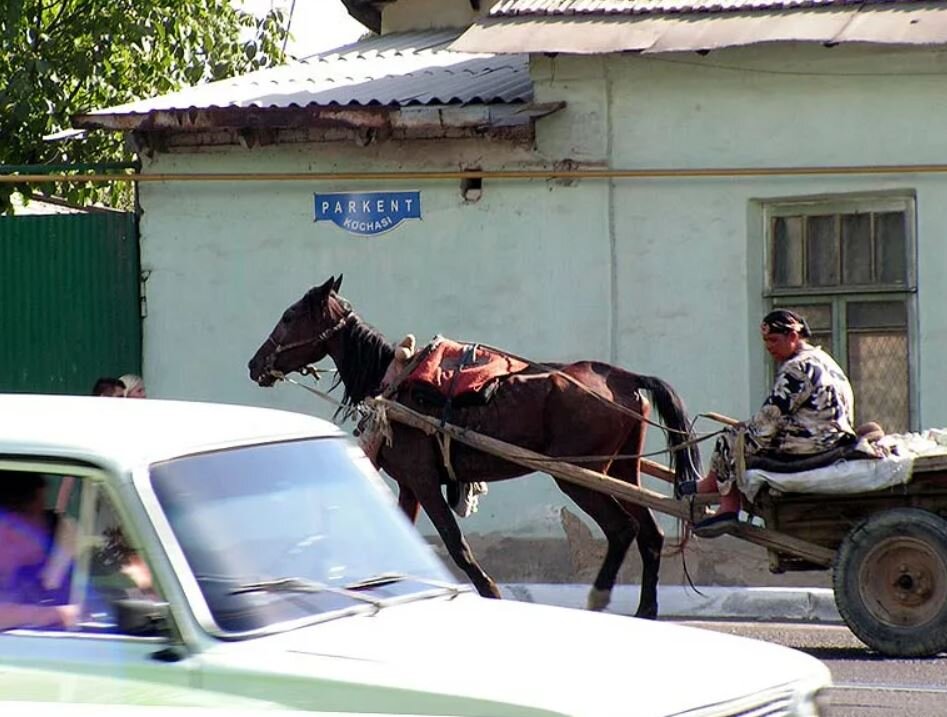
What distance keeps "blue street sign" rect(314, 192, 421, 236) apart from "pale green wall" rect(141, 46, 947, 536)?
0.08 metres

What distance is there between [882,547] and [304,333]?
13.4 feet

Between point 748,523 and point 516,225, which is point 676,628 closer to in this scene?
point 748,523

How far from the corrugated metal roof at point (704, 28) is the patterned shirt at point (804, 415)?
129 inches

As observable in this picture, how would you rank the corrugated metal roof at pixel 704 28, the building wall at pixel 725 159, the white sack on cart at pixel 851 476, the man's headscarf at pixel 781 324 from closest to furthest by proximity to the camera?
1. the white sack on cart at pixel 851 476
2. the man's headscarf at pixel 781 324
3. the corrugated metal roof at pixel 704 28
4. the building wall at pixel 725 159

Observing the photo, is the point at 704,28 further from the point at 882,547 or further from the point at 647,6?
the point at 882,547

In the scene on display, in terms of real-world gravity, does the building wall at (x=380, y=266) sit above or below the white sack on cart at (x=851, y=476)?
above

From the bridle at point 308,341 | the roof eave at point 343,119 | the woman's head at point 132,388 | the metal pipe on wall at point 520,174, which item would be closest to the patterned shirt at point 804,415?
the bridle at point 308,341

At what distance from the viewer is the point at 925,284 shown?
1212cm

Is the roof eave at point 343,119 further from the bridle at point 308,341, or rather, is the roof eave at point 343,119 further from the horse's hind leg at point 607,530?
the horse's hind leg at point 607,530

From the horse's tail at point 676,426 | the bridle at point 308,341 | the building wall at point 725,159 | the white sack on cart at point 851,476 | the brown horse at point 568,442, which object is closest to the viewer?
the white sack on cart at point 851,476

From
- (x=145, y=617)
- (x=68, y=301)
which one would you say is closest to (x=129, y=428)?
(x=145, y=617)

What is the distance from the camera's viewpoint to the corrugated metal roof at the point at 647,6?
12.0m

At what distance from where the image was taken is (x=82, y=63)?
1688 cm

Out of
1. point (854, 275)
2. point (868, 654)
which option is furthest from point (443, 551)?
point (868, 654)
